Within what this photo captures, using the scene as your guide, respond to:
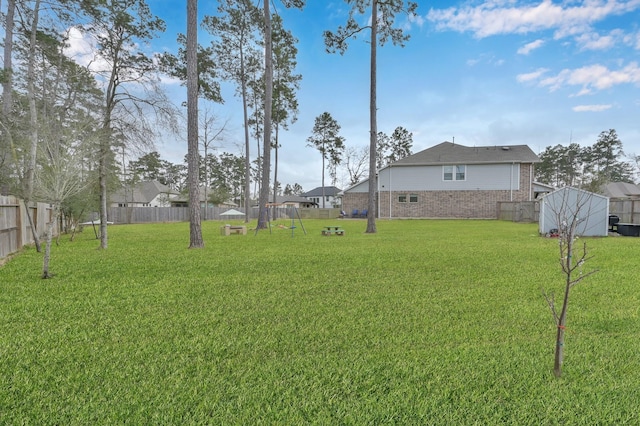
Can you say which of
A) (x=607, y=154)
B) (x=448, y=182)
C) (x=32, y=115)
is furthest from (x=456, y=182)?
(x=607, y=154)

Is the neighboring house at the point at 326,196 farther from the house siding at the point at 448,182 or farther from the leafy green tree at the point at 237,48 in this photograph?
the leafy green tree at the point at 237,48

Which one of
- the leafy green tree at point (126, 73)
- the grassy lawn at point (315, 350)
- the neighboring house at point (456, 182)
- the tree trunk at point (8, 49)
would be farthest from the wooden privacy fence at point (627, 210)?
the tree trunk at point (8, 49)

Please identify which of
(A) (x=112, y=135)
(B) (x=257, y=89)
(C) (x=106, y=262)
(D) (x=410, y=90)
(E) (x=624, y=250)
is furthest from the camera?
(B) (x=257, y=89)

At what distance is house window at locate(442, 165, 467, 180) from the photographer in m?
24.9

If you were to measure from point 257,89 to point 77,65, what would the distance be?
14.3m

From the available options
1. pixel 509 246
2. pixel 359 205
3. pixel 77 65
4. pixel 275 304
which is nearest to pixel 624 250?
pixel 509 246

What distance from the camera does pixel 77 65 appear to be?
10.0m

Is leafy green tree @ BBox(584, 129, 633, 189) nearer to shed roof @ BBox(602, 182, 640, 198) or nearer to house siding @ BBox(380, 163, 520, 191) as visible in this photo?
shed roof @ BBox(602, 182, 640, 198)

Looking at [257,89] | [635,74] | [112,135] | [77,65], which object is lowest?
[112,135]

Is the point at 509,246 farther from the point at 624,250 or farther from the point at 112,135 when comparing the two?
the point at 112,135

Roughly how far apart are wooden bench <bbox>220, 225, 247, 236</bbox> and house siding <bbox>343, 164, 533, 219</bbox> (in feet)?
51.8

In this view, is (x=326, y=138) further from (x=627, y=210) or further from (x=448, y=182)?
(x=627, y=210)

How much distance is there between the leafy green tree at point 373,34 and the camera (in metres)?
13.1

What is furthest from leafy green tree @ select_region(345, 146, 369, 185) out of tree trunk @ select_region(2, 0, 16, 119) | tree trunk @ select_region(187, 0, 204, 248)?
tree trunk @ select_region(2, 0, 16, 119)
